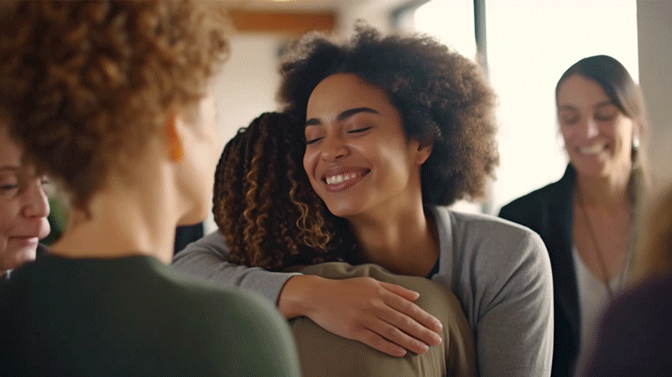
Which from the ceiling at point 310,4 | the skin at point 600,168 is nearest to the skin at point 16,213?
the skin at point 600,168

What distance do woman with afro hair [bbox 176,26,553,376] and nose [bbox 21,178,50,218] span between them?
0.35 m

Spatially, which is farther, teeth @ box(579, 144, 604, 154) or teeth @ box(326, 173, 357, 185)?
teeth @ box(579, 144, 604, 154)

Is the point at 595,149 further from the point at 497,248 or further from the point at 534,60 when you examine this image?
the point at 534,60

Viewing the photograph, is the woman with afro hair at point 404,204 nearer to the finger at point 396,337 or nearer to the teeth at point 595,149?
the finger at point 396,337

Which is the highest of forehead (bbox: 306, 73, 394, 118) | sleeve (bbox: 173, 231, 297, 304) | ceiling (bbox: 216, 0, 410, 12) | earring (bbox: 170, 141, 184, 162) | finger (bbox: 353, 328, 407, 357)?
ceiling (bbox: 216, 0, 410, 12)

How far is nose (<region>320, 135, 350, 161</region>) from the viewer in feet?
4.99

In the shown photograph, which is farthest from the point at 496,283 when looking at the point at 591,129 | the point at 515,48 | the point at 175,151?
the point at 515,48

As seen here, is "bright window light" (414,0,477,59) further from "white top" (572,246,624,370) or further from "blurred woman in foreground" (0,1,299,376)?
"blurred woman in foreground" (0,1,299,376)

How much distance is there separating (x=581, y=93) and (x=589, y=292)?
1.78ft

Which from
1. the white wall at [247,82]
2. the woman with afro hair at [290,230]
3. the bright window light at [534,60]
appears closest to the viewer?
the woman with afro hair at [290,230]

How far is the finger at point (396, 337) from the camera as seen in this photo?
47.2 inches

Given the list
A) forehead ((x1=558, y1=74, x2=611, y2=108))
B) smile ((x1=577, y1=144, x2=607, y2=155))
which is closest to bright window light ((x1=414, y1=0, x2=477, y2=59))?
forehead ((x1=558, y1=74, x2=611, y2=108))

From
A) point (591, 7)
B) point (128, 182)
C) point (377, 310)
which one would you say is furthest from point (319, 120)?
point (591, 7)

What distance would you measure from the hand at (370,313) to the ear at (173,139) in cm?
63
